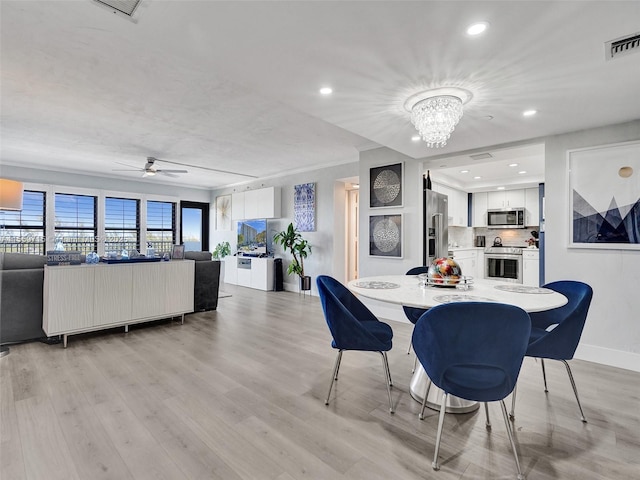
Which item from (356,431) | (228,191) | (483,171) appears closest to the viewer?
(356,431)

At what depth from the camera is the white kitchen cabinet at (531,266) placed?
670 centimetres

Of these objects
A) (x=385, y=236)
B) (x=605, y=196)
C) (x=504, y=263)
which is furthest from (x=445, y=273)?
(x=504, y=263)

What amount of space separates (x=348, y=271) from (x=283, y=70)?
16.9 ft

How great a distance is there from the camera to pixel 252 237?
789 centimetres

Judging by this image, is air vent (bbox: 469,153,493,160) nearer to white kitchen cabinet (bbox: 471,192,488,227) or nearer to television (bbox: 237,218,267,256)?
white kitchen cabinet (bbox: 471,192,488,227)

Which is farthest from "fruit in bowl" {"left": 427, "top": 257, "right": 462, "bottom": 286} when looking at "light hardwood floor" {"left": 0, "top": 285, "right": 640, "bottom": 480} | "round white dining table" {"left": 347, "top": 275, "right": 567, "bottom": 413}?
"light hardwood floor" {"left": 0, "top": 285, "right": 640, "bottom": 480}

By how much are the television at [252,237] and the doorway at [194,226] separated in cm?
190

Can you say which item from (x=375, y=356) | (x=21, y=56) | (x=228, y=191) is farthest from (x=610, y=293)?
(x=228, y=191)

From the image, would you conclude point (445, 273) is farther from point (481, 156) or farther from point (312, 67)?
point (481, 156)

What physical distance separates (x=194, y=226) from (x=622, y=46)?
30.8ft

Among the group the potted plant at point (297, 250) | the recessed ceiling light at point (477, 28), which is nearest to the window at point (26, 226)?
the potted plant at point (297, 250)

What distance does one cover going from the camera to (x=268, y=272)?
23.2 ft

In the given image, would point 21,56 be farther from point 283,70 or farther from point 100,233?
point 100,233

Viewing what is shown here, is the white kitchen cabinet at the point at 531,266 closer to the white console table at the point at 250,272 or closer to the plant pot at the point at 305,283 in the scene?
the plant pot at the point at 305,283
